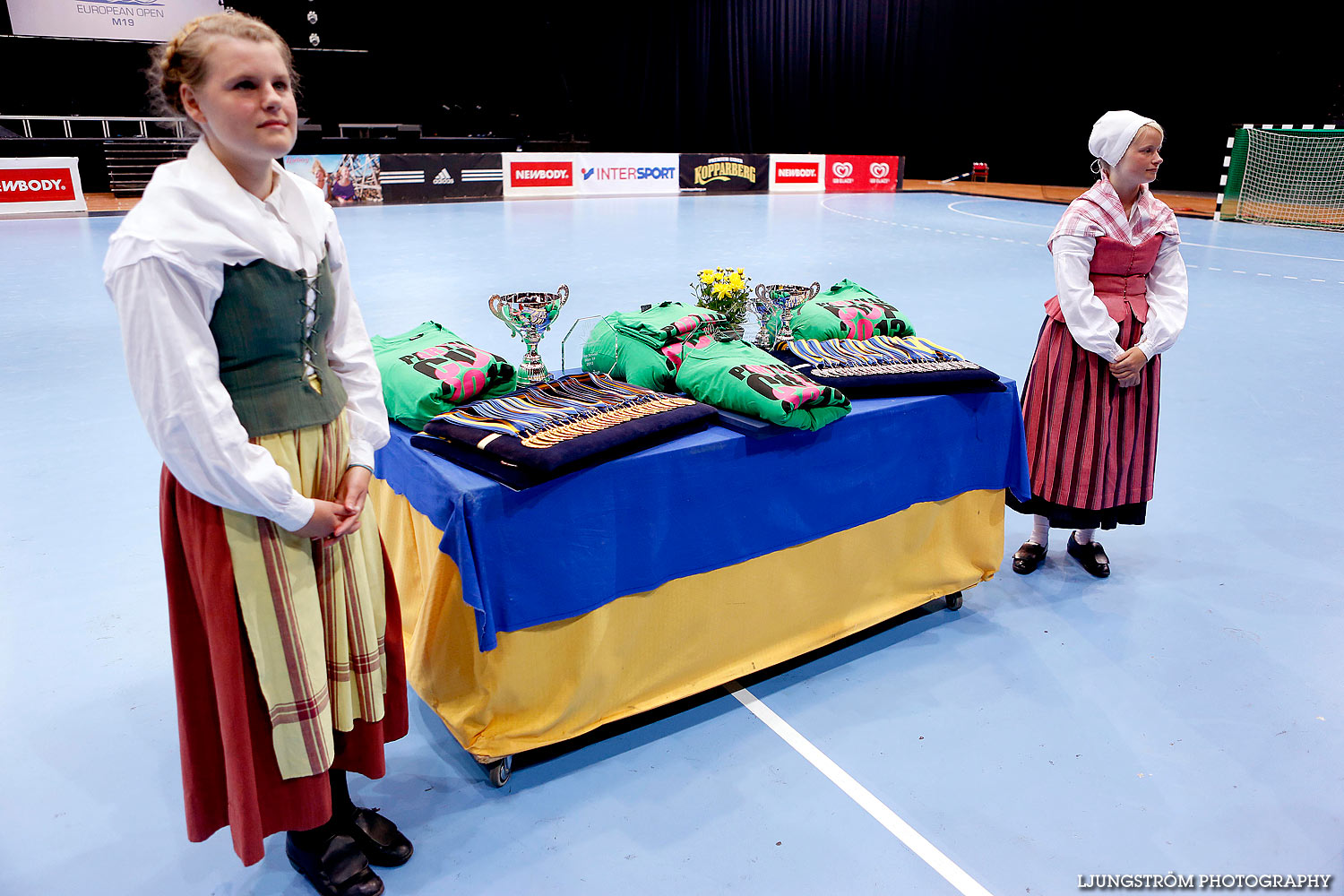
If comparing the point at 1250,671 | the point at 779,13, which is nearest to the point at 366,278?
the point at 1250,671

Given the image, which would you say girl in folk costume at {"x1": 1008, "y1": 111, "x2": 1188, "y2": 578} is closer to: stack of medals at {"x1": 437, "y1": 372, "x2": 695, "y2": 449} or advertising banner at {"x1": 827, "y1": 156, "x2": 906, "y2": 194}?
stack of medals at {"x1": 437, "y1": 372, "x2": 695, "y2": 449}

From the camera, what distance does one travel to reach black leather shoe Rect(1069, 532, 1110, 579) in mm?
2861

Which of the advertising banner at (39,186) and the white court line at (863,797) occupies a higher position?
the advertising banner at (39,186)

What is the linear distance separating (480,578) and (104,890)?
0.86 metres

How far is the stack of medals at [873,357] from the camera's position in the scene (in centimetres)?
239

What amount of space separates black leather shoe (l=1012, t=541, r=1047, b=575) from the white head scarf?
1.20 meters

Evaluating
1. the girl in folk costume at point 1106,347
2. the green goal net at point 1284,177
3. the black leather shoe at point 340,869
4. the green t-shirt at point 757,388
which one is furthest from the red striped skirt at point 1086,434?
the green goal net at point 1284,177

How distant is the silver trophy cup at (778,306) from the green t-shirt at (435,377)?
2.61 ft

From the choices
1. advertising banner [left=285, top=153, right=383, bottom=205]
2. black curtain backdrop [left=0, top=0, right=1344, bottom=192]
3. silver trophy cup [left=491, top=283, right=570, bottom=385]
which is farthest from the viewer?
black curtain backdrop [left=0, top=0, right=1344, bottom=192]

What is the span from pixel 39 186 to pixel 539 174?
273 inches

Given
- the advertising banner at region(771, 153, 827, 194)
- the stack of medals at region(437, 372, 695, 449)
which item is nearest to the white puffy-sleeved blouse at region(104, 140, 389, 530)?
the stack of medals at region(437, 372, 695, 449)

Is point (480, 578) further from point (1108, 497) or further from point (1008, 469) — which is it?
point (1108, 497)

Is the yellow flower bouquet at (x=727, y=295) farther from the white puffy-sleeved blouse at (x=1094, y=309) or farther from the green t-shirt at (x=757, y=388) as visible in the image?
the white puffy-sleeved blouse at (x=1094, y=309)

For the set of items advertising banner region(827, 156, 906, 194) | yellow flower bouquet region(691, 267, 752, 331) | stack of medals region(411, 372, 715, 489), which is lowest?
stack of medals region(411, 372, 715, 489)
